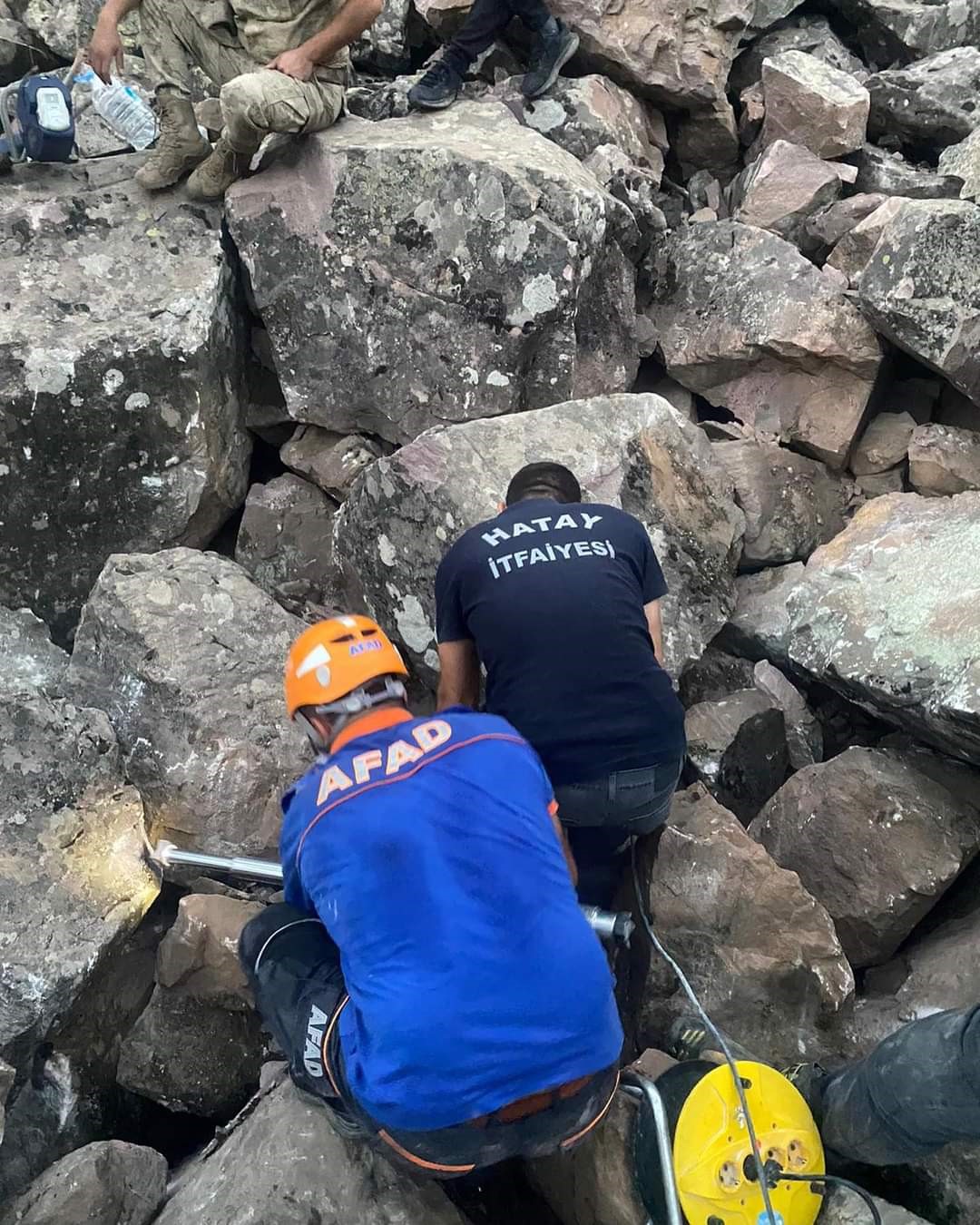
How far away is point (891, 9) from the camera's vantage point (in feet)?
16.5

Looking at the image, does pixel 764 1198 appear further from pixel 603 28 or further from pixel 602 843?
pixel 603 28

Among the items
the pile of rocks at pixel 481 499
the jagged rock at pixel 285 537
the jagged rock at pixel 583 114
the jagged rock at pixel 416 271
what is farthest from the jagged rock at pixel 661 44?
the jagged rock at pixel 285 537

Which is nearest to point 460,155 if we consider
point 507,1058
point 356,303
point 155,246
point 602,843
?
point 356,303

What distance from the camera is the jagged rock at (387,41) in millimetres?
4781

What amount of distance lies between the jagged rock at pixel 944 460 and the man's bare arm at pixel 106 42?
334cm

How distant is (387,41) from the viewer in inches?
189

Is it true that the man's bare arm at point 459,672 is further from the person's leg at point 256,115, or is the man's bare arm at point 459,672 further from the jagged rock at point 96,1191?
the person's leg at point 256,115

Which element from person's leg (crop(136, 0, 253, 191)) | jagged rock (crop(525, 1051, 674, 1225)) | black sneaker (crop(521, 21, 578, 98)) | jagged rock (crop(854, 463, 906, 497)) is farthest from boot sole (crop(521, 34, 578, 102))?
jagged rock (crop(525, 1051, 674, 1225))

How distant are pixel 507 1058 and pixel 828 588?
201cm

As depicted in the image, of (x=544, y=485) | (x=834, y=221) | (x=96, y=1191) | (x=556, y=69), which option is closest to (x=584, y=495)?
(x=544, y=485)

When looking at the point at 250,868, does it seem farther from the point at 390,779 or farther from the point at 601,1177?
the point at 601,1177

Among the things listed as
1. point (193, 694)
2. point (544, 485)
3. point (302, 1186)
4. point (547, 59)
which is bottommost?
point (302, 1186)

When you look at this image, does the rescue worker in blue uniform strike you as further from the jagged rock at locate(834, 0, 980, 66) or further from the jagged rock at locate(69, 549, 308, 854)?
the jagged rock at locate(834, 0, 980, 66)

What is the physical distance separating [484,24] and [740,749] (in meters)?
3.38
